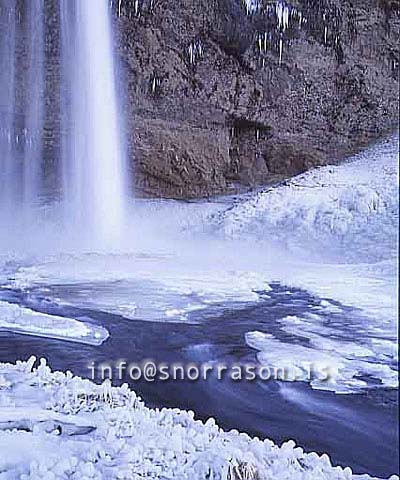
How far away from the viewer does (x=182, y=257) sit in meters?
5.04

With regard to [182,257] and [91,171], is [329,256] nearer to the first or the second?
[182,257]

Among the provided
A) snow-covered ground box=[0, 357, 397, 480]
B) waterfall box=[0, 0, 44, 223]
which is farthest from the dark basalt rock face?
snow-covered ground box=[0, 357, 397, 480]

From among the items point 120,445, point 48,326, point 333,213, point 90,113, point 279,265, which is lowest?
point 120,445

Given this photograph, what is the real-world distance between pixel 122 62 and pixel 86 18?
2.01 ft

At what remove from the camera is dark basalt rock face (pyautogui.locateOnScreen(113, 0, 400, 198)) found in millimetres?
7129

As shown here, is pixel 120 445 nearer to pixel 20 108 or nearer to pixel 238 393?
pixel 238 393

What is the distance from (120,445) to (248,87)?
597cm

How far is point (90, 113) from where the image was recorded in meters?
6.73

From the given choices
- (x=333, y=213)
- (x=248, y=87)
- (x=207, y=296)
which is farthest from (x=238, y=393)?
(x=248, y=87)

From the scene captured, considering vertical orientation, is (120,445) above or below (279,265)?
below

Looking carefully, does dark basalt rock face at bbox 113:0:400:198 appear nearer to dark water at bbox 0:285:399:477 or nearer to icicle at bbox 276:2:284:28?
icicle at bbox 276:2:284:28

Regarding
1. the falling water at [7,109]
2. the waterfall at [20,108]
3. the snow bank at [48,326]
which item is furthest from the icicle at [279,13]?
the snow bank at [48,326]

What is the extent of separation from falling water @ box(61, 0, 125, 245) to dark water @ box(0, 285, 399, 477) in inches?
122

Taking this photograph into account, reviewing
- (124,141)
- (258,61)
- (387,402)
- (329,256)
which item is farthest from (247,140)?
(387,402)
